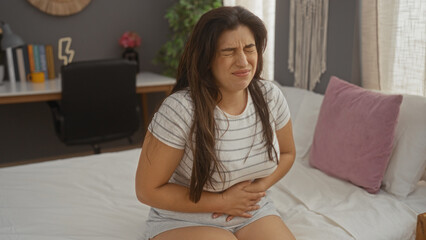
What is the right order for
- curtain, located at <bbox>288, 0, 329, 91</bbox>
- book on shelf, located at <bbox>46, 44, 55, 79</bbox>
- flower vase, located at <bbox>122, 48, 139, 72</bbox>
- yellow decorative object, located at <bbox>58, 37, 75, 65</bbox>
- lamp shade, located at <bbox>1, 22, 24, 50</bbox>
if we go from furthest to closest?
flower vase, located at <bbox>122, 48, 139, 72</bbox>, yellow decorative object, located at <bbox>58, 37, 75, 65</bbox>, book on shelf, located at <bbox>46, 44, 55, 79</bbox>, lamp shade, located at <bbox>1, 22, 24, 50</bbox>, curtain, located at <bbox>288, 0, 329, 91</bbox>

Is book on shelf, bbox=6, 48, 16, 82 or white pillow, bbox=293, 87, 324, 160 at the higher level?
book on shelf, bbox=6, 48, 16, 82

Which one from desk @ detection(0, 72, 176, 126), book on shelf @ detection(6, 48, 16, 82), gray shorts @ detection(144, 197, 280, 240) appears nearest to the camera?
gray shorts @ detection(144, 197, 280, 240)

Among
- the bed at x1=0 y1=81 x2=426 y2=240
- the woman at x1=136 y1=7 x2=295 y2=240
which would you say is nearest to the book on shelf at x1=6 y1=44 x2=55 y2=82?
the bed at x1=0 y1=81 x2=426 y2=240

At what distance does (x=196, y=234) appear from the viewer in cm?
106

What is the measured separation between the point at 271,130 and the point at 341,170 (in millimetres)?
546

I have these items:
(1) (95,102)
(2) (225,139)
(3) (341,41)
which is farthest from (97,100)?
(2) (225,139)

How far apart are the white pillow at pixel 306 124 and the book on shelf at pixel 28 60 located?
2.02m

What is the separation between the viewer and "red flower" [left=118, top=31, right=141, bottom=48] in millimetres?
3227

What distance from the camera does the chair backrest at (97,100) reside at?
7.70ft

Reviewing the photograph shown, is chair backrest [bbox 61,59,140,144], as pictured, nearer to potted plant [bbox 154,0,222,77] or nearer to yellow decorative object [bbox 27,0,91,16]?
potted plant [bbox 154,0,222,77]

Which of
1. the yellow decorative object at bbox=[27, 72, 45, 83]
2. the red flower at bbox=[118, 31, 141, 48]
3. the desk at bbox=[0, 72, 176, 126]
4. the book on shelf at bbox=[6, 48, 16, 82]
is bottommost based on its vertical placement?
the desk at bbox=[0, 72, 176, 126]

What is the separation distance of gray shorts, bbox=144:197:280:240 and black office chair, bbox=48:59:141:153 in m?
1.41

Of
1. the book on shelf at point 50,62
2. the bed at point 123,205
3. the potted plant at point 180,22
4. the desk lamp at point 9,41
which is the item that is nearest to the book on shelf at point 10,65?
the desk lamp at point 9,41

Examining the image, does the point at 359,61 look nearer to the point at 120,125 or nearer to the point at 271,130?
the point at 271,130
